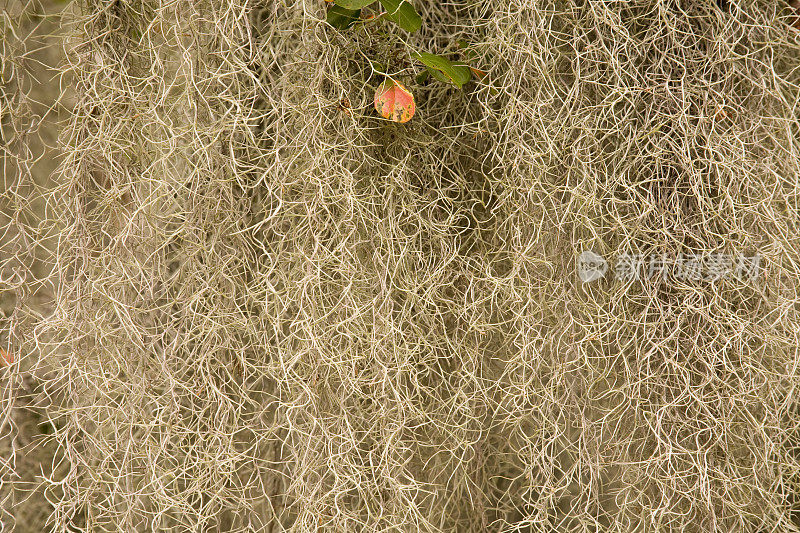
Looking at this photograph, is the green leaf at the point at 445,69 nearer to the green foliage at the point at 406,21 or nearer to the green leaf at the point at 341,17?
the green foliage at the point at 406,21

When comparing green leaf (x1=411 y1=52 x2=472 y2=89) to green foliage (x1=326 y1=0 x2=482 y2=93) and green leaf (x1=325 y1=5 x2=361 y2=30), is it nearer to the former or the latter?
green foliage (x1=326 y1=0 x2=482 y2=93)

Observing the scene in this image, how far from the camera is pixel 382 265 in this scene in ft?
3.09

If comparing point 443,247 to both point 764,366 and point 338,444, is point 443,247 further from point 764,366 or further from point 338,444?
point 764,366

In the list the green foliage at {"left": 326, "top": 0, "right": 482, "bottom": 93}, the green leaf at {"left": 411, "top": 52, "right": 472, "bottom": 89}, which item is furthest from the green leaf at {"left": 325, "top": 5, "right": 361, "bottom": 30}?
the green leaf at {"left": 411, "top": 52, "right": 472, "bottom": 89}

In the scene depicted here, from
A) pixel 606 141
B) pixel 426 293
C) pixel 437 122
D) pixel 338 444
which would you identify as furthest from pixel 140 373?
pixel 606 141

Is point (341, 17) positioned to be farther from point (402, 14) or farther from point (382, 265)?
point (382, 265)

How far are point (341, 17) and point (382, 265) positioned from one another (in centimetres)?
38

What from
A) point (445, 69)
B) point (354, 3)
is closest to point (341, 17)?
point (354, 3)

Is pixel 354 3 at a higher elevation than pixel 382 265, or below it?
higher

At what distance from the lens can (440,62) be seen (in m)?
0.90

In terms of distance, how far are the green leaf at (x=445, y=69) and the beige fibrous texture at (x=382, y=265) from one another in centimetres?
4

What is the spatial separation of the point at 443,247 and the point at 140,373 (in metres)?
0.50

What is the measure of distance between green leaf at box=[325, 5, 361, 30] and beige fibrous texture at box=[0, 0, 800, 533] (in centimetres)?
2

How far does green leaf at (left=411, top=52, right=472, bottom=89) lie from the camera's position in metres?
0.89
